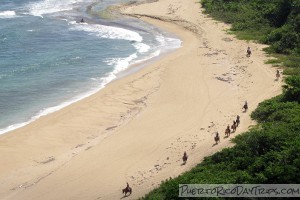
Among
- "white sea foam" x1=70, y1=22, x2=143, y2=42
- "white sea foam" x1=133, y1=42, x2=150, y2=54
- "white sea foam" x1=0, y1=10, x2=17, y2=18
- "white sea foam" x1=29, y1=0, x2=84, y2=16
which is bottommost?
"white sea foam" x1=133, y1=42, x2=150, y2=54

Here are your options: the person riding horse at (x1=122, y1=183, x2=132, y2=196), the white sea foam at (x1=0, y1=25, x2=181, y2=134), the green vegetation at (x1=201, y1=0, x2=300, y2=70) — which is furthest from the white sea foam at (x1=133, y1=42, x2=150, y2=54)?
the person riding horse at (x1=122, y1=183, x2=132, y2=196)

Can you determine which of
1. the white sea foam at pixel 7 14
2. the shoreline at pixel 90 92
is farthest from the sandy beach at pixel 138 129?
the white sea foam at pixel 7 14

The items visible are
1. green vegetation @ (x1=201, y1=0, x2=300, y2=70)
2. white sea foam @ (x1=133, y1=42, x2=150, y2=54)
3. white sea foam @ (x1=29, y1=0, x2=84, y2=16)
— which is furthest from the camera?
white sea foam @ (x1=29, y1=0, x2=84, y2=16)

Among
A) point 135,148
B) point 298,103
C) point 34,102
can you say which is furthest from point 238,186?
point 34,102

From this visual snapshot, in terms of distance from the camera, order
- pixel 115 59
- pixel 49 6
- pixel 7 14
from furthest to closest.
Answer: pixel 49 6
pixel 7 14
pixel 115 59

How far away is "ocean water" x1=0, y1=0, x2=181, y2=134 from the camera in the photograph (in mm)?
38531

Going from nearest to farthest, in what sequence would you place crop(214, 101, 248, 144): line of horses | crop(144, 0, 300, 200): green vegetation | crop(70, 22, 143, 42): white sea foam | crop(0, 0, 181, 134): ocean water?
crop(144, 0, 300, 200): green vegetation, crop(214, 101, 248, 144): line of horses, crop(0, 0, 181, 134): ocean water, crop(70, 22, 143, 42): white sea foam

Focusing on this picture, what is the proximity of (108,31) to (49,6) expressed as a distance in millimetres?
21809

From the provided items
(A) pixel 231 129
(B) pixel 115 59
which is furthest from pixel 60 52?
(A) pixel 231 129

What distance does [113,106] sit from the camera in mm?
36812

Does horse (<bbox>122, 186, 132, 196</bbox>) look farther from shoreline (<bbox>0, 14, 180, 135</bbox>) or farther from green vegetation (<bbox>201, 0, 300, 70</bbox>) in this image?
green vegetation (<bbox>201, 0, 300, 70</bbox>)

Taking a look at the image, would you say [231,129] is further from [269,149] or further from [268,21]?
[268,21]

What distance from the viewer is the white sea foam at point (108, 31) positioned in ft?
189

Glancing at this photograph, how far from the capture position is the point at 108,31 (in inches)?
2384
